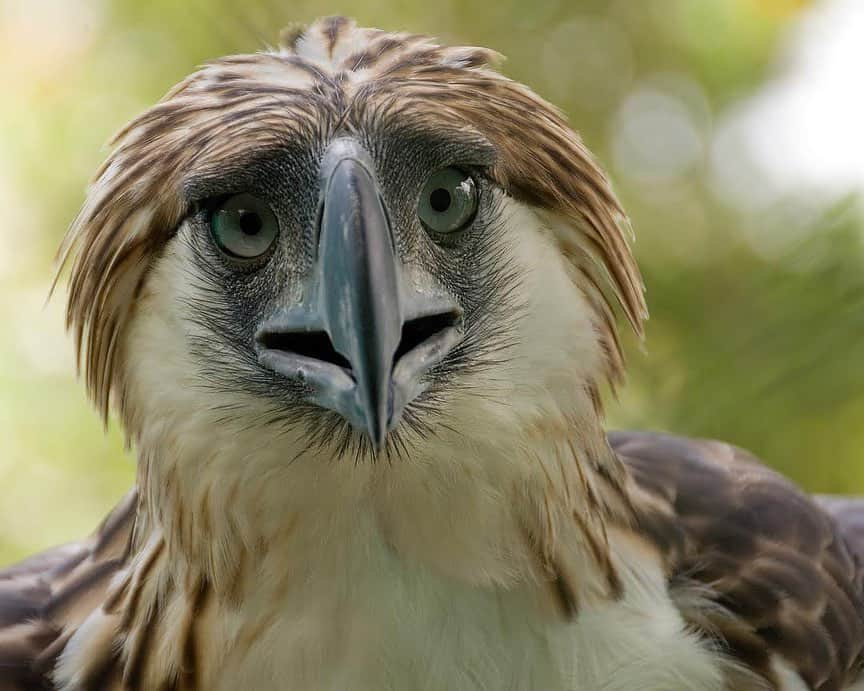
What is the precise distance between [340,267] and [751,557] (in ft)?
3.62

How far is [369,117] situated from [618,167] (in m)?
2.16

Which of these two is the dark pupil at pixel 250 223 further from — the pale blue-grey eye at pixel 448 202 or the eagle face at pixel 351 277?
the pale blue-grey eye at pixel 448 202

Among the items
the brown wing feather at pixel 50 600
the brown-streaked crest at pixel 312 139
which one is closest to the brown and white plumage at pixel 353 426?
the brown-streaked crest at pixel 312 139

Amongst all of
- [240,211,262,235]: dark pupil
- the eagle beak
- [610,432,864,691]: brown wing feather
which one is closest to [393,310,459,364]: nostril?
the eagle beak

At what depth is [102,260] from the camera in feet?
6.43

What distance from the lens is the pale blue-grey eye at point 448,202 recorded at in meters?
1.85

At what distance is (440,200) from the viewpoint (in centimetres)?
187

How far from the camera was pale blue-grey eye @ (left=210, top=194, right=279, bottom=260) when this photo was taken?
181 cm

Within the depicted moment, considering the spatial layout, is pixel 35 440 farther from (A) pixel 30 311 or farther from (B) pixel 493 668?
(B) pixel 493 668

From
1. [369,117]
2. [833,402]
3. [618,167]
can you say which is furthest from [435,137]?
[618,167]

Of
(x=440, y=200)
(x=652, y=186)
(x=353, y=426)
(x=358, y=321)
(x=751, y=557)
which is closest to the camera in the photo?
(x=358, y=321)

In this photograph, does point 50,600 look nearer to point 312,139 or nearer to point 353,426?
point 353,426

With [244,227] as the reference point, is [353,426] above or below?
below

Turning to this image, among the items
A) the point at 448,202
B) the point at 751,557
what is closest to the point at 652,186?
the point at 751,557
